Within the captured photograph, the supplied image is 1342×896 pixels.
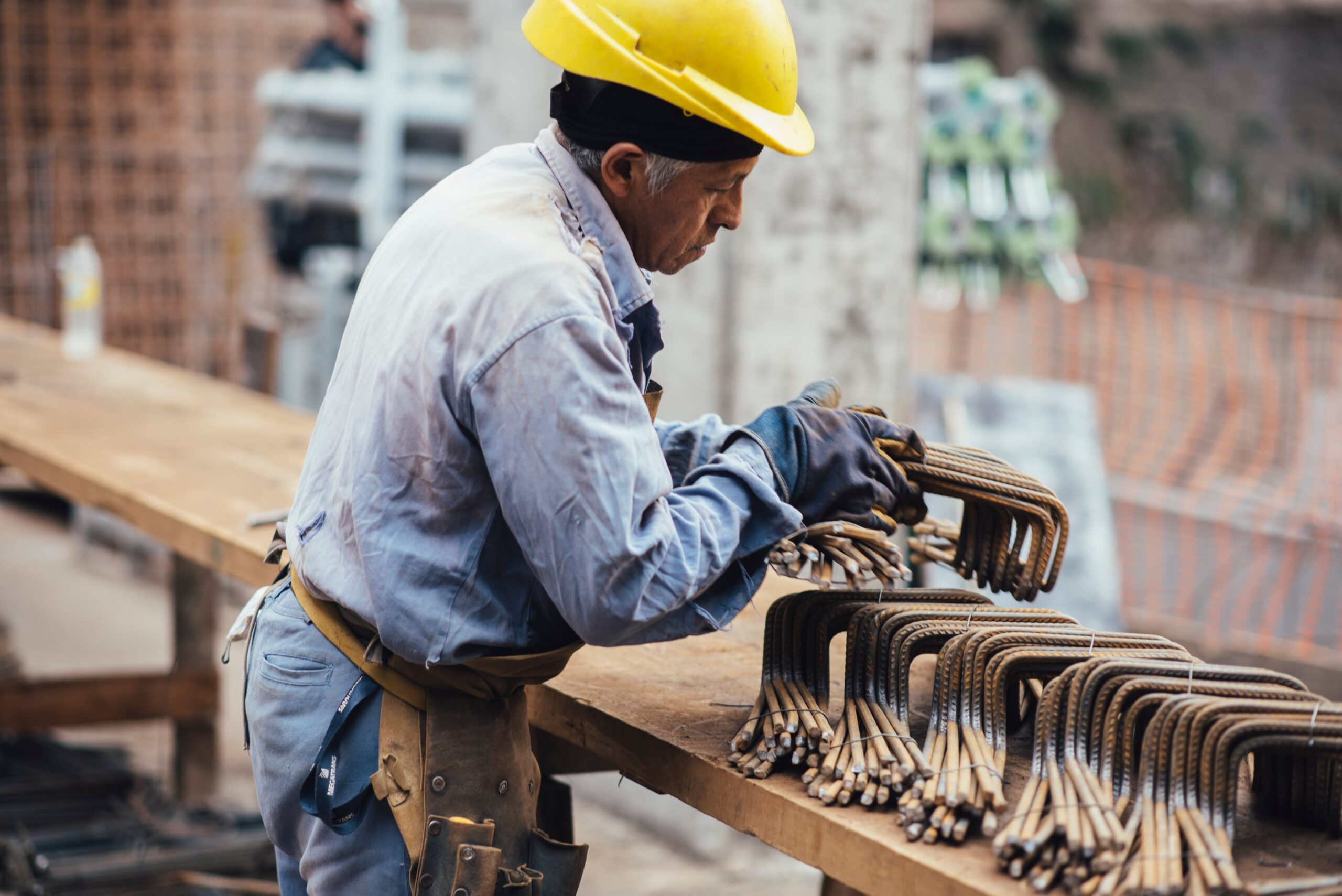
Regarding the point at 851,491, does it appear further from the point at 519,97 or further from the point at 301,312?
the point at 301,312

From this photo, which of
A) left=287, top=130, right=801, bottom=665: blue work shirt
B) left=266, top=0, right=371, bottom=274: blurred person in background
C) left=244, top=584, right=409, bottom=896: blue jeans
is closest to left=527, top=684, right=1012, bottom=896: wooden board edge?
left=287, top=130, right=801, bottom=665: blue work shirt

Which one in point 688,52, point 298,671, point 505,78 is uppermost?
point 505,78

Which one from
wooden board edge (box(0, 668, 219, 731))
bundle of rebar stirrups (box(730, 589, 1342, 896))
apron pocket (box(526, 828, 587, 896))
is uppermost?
bundle of rebar stirrups (box(730, 589, 1342, 896))

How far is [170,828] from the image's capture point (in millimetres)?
4344

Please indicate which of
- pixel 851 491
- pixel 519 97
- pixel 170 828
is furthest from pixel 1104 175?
pixel 851 491

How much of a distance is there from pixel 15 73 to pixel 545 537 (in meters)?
8.25

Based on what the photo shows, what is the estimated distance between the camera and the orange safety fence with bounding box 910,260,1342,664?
737cm

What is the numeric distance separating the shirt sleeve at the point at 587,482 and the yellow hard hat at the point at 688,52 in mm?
341

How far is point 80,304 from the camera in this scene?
213 inches

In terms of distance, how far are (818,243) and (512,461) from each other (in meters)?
3.00

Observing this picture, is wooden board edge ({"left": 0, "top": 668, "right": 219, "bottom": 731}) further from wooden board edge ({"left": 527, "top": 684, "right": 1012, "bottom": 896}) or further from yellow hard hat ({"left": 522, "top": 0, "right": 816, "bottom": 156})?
yellow hard hat ({"left": 522, "top": 0, "right": 816, "bottom": 156})

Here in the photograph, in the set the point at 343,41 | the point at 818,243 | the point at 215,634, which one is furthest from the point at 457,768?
the point at 343,41

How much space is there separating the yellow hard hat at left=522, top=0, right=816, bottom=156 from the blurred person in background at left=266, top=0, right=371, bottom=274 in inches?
226

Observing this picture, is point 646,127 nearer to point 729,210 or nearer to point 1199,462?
point 729,210
